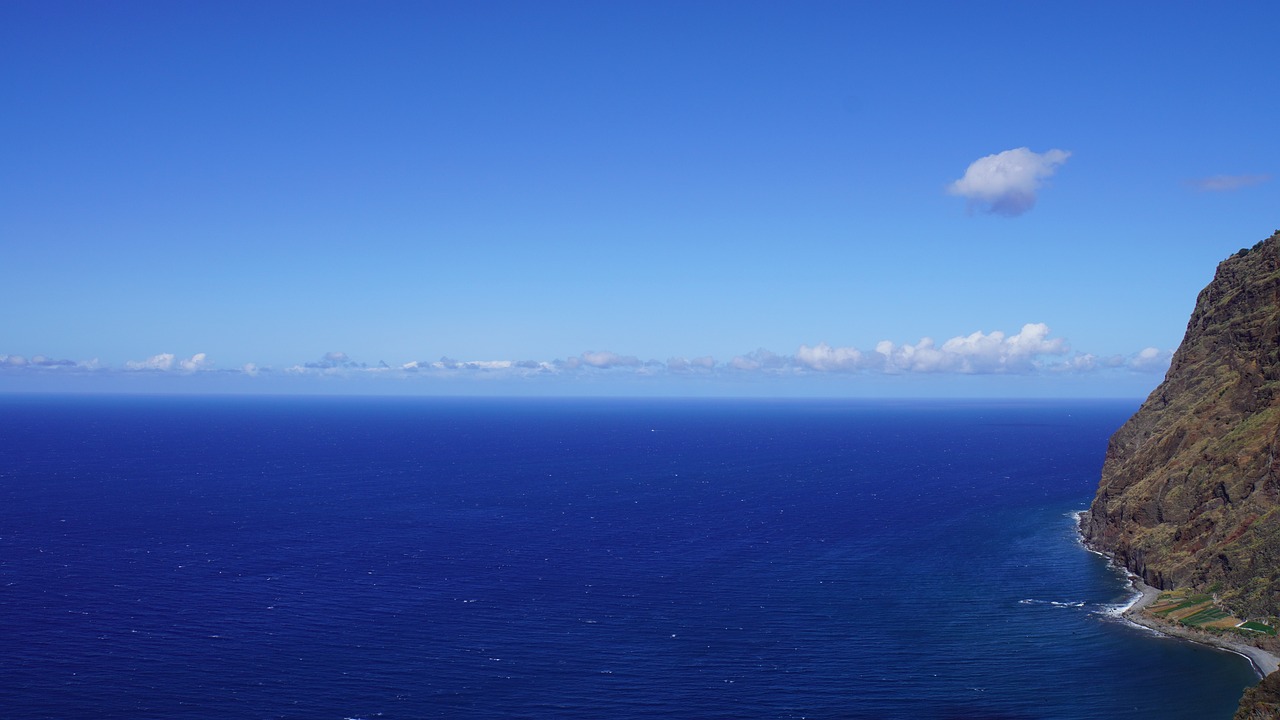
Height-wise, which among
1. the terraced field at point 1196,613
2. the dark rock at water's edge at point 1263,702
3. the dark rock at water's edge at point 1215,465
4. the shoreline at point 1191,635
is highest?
the dark rock at water's edge at point 1215,465

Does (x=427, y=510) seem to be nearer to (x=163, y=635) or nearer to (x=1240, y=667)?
(x=163, y=635)

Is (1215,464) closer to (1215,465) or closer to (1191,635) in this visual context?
(1215,465)

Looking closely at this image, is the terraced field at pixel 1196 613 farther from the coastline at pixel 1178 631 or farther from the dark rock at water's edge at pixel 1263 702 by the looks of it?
the dark rock at water's edge at pixel 1263 702

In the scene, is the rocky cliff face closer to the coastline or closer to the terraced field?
the terraced field

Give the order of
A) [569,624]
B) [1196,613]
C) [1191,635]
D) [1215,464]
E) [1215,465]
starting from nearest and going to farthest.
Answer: [1191,635] < [569,624] < [1196,613] < [1215,465] < [1215,464]

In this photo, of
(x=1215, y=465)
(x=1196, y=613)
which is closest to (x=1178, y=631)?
(x=1196, y=613)

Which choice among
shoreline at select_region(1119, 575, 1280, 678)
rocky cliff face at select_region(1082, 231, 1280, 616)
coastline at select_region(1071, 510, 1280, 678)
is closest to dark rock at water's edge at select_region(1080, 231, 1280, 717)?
rocky cliff face at select_region(1082, 231, 1280, 616)

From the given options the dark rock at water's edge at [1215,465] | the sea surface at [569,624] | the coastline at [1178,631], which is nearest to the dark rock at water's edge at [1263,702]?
the coastline at [1178,631]
